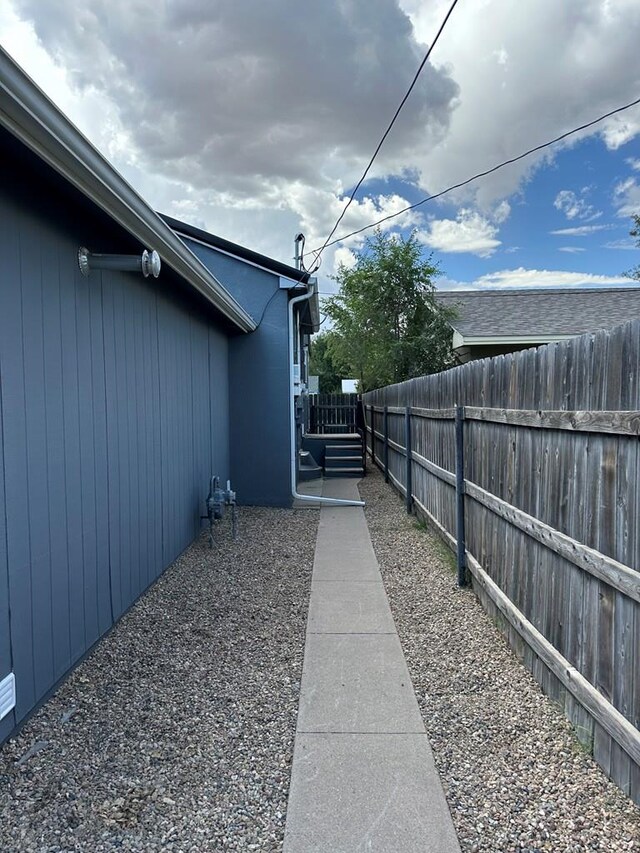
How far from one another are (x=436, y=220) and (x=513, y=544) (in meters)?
12.4

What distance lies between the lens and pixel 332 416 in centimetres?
1644

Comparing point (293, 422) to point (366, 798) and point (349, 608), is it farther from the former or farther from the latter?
point (366, 798)

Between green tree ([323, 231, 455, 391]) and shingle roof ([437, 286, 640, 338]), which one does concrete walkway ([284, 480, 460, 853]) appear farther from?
green tree ([323, 231, 455, 391])

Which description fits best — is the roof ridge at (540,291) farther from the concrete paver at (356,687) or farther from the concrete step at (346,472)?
the concrete paver at (356,687)

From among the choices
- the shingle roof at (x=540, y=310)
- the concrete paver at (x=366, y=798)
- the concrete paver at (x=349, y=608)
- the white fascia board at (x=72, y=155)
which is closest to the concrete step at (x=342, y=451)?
the shingle roof at (x=540, y=310)

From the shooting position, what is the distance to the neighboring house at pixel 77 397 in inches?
105

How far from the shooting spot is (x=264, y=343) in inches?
342

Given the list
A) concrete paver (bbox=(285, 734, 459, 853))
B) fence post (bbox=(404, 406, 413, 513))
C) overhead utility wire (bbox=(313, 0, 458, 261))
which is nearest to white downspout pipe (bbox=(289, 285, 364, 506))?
fence post (bbox=(404, 406, 413, 513))

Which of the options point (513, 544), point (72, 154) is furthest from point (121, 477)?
point (513, 544)

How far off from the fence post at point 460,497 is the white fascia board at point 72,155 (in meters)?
2.71

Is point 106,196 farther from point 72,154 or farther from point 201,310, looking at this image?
point 201,310

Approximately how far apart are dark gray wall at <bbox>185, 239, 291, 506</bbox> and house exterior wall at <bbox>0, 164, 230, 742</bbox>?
320 cm

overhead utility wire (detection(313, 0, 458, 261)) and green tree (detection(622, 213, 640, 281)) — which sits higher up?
green tree (detection(622, 213, 640, 281))

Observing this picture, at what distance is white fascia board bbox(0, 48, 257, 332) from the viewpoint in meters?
2.09
